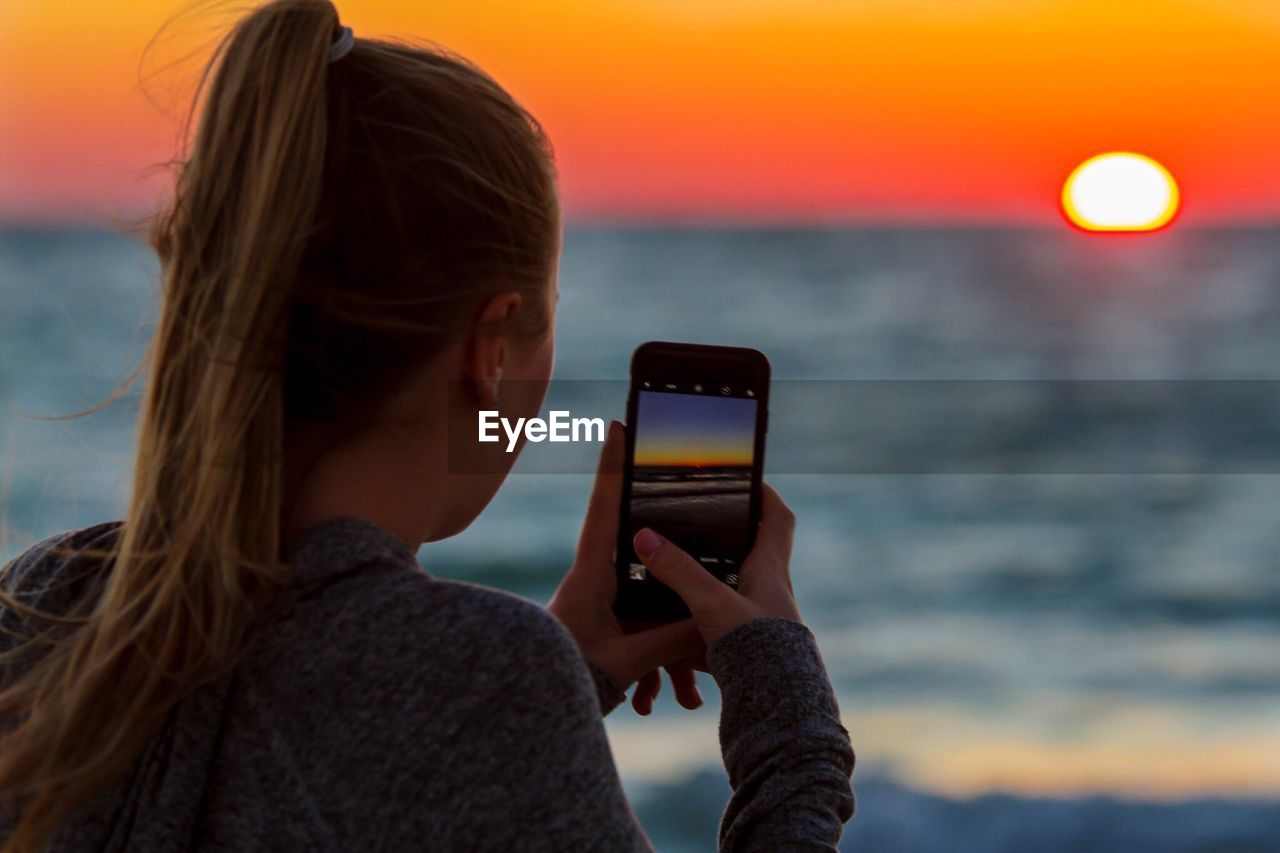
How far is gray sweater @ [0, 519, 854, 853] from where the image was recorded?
0.78 metres

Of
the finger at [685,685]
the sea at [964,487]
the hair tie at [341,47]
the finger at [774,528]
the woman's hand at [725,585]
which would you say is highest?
the hair tie at [341,47]

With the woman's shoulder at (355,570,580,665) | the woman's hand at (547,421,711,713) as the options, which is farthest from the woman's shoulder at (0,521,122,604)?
the woman's hand at (547,421,711,713)

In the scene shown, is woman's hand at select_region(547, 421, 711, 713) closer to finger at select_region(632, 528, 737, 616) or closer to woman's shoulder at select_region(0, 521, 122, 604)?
finger at select_region(632, 528, 737, 616)

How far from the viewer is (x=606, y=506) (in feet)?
4.16

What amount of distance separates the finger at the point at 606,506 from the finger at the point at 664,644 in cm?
8

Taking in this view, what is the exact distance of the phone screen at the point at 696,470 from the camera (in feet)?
4.14

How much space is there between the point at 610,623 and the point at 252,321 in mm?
513

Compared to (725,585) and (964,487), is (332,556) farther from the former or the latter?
(964,487)

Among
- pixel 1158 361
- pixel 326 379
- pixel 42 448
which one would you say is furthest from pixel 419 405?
pixel 1158 361

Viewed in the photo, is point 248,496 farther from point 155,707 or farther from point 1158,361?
point 1158,361

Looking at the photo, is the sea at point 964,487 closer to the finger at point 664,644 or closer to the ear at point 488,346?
the ear at point 488,346

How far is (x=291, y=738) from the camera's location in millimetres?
796

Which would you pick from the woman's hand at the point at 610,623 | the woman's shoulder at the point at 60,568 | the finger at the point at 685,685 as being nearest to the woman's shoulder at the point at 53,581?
the woman's shoulder at the point at 60,568

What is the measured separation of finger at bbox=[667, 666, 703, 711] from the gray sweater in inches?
18.3
